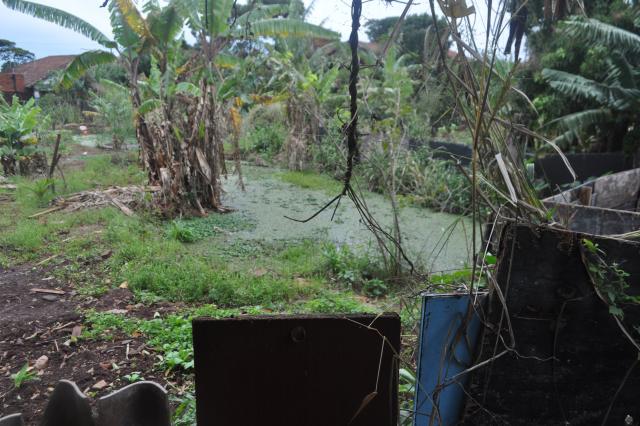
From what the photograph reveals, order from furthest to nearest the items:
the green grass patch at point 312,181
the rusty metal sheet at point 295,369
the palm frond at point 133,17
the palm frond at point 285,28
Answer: the green grass patch at point 312,181 → the palm frond at point 285,28 → the palm frond at point 133,17 → the rusty metal sheet at point 295,369

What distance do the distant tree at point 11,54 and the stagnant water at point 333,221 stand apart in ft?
15.2

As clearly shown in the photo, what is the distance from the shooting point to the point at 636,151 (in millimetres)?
9938

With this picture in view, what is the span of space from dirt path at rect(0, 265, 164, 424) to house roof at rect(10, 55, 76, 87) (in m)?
9.65

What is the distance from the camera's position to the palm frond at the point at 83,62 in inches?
299

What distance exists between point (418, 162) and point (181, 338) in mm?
6739

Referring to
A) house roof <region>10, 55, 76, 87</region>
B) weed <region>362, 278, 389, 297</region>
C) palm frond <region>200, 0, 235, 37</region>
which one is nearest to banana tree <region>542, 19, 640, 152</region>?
weed <region>362, 278, 389, 297</region>

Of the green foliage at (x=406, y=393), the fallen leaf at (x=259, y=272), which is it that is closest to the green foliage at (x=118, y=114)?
the fallen leaf at (x=259, y=272)

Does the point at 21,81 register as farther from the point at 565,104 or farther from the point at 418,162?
the point at 565,104

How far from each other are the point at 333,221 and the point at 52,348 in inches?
178

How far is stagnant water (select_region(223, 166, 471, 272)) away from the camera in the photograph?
5.85 metres

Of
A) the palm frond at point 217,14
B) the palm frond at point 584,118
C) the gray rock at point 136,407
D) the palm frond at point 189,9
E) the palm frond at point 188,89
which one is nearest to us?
the gray rock at point 136,407

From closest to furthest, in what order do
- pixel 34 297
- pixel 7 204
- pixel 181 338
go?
pixel 181 338
pixel 34 297
pixel 7 204

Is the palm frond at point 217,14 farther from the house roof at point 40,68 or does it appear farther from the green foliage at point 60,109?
the green foliage at point 60,109

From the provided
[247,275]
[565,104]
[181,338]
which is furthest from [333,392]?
[565,104]
